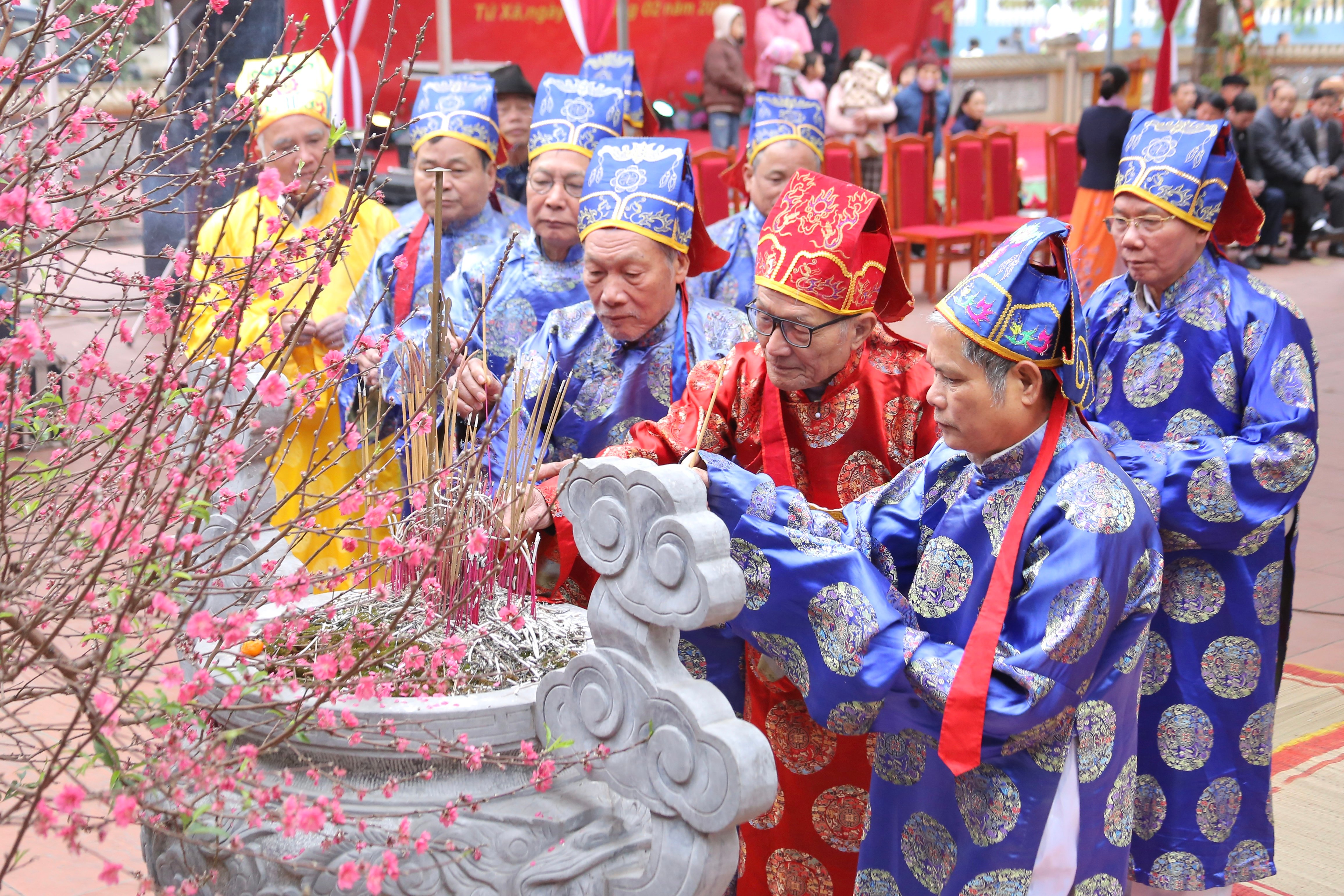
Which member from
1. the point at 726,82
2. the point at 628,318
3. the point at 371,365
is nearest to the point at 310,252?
the point at 371,365

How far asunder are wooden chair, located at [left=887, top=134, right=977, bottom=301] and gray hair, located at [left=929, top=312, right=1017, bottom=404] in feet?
23.9

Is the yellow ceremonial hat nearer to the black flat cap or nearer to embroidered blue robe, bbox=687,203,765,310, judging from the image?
the black flat cap

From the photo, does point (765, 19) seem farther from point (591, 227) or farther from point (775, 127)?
point (591, 227)

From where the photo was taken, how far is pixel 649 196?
245 centimetres

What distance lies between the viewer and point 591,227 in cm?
249

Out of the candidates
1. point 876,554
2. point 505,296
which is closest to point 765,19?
point 505,296

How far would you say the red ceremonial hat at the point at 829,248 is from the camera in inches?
79.9

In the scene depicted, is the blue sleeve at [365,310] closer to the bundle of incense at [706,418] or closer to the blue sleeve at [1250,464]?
the bundle of incense at [706,418]

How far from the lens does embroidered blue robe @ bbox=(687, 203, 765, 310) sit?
3721mm

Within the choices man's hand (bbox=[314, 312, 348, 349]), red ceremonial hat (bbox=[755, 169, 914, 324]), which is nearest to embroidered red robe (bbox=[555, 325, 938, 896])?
red ceremonial hat (bbox=[755, 169, 914, 324])

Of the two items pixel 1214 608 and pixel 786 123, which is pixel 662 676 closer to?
pixel 1214 608

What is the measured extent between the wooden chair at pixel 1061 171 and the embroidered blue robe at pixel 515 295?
312 inches

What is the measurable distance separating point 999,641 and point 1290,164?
33.8 feet

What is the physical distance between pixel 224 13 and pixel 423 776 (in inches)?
154
